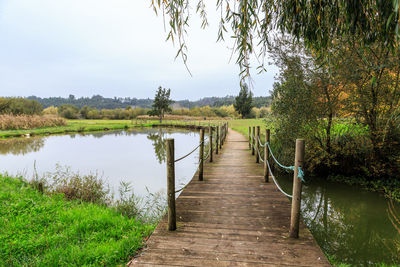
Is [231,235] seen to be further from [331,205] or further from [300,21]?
[331,205]

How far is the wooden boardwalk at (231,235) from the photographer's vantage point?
2355 mm

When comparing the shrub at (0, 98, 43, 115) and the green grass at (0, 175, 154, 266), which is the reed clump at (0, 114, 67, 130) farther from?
the green grass at (0, 175, 154, 266)

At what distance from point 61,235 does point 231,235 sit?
2.65 meters

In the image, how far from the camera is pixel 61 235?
3318 mm

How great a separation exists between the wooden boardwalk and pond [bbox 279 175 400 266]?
3.99 feet

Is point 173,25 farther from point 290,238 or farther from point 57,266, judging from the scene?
point 57,266

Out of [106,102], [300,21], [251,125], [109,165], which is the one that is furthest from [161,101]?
[106,102]

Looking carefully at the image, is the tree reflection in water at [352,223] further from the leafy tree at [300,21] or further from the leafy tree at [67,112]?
the leafy tree at [67,112]

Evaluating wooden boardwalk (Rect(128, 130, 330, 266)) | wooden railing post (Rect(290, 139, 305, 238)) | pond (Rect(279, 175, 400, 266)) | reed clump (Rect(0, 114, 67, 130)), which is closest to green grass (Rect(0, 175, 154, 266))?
wooden boardwalk (Rect(128, 130, 330, 266))

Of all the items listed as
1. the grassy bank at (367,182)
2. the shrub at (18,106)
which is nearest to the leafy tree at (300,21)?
the grassy bank at (367,182)

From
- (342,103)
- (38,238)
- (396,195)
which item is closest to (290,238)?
(38,238)

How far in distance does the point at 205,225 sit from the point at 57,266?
1.93 m

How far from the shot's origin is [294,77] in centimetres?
787

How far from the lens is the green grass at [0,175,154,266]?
2.69 m
